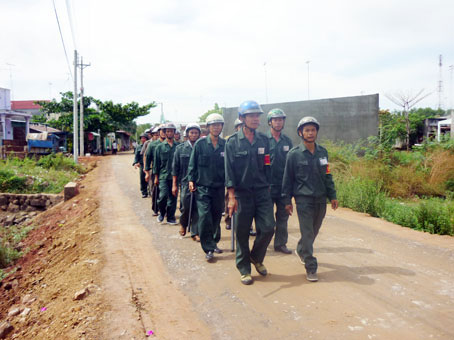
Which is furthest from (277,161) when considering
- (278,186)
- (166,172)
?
(166,172)

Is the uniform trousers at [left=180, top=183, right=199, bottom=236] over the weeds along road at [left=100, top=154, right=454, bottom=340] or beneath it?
over

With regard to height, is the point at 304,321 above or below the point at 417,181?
below

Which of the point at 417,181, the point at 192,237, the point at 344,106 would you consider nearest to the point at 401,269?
the point at 192,237

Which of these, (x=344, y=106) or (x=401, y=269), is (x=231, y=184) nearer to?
(x=401, y=269)

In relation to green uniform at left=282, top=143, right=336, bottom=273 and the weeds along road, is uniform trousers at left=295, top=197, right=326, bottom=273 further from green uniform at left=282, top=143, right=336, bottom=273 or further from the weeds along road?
the weeds along road

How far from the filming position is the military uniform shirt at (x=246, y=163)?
434cm

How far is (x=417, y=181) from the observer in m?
11.7

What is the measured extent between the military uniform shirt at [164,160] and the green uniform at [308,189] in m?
3.56

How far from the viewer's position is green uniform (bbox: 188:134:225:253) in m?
5.22

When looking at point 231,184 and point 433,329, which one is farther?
point 231,184

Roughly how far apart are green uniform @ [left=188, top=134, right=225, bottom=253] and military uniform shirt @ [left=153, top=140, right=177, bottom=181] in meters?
2.23

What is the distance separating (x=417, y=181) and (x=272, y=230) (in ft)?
30.6

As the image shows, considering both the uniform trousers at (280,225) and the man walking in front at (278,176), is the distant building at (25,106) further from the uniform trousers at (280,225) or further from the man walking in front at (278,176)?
the uniform trousers at (280,225)

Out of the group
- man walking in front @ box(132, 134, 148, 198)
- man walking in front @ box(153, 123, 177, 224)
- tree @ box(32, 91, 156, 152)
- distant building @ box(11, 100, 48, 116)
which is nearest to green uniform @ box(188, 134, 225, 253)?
man walking in front @ box(153, 123, 177, 224)
